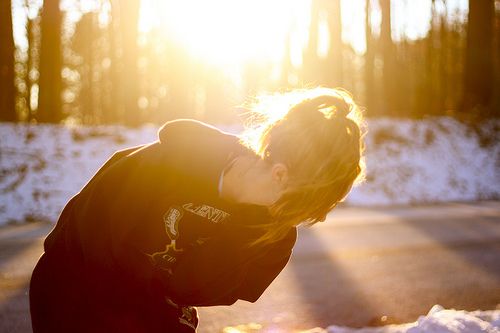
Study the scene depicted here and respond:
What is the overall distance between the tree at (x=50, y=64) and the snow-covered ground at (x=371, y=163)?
1.48 m

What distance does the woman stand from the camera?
181 cm

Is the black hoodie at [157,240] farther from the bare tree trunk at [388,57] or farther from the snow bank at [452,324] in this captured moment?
the bare tree trunk at [388,57]

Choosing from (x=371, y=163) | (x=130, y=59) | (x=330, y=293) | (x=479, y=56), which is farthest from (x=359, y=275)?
(x=479, y=56)

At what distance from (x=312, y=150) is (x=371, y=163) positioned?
12.9 m

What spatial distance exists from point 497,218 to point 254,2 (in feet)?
58.2

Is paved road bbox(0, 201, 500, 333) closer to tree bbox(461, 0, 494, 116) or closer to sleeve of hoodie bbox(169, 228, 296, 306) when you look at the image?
sleeve of hoodie bbox(169, 228, 296, 306)

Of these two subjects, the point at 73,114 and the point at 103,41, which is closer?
the point at 103,41

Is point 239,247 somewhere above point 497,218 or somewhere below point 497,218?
above

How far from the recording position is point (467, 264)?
6.16 m

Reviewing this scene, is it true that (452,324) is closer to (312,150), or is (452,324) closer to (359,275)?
(312,150)

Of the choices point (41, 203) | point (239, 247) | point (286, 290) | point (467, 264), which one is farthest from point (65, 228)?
point (41, 203)

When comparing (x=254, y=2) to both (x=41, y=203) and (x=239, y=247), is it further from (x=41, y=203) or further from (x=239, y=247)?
(x=239, y=247)

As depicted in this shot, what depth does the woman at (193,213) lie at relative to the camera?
5.95ft

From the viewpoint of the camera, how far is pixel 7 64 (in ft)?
45.7
